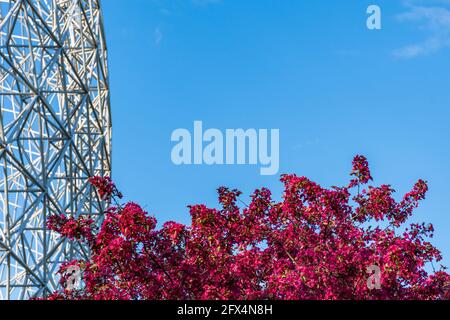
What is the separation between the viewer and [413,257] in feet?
54.6

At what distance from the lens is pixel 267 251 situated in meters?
19.1

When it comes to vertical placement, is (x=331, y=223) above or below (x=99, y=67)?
below

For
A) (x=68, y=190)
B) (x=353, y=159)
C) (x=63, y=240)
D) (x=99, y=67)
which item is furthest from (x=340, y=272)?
(x=99, y=67)

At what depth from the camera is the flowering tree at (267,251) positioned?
1659 centimetres

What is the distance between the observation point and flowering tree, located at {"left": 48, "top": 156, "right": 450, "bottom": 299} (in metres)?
16.6
